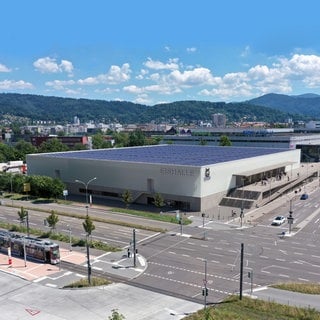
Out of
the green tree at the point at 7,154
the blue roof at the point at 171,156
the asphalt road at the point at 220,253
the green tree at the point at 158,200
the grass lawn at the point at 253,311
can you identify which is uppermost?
the blue roof at the point at 171,156

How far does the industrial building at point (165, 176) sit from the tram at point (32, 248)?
37.5m

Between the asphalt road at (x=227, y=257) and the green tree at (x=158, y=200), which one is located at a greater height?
the green tree at (x=158, y=200)

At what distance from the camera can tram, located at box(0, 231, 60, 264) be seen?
5334cm

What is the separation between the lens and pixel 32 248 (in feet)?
182

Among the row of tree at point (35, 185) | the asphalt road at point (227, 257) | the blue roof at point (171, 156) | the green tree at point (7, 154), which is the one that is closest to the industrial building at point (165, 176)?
the blue roof at point (171, 156)

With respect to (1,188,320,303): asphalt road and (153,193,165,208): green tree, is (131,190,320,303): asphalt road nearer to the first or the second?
(1,188,320,303): asphalt road

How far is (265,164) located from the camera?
113312 mm

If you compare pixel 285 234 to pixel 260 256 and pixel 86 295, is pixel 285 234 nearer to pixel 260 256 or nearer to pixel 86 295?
pixel 260 256

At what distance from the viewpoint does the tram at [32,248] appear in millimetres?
53344

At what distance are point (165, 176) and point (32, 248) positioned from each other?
40.1 metres

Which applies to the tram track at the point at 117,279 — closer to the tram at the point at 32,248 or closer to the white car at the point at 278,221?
the tram at the point at 32,248

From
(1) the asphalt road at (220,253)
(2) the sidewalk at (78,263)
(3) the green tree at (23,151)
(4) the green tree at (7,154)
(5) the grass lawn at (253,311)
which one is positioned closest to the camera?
(5) the grass lawn at (253,311)

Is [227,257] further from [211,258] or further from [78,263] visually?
[78,263]

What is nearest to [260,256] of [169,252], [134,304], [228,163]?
[169,252]
